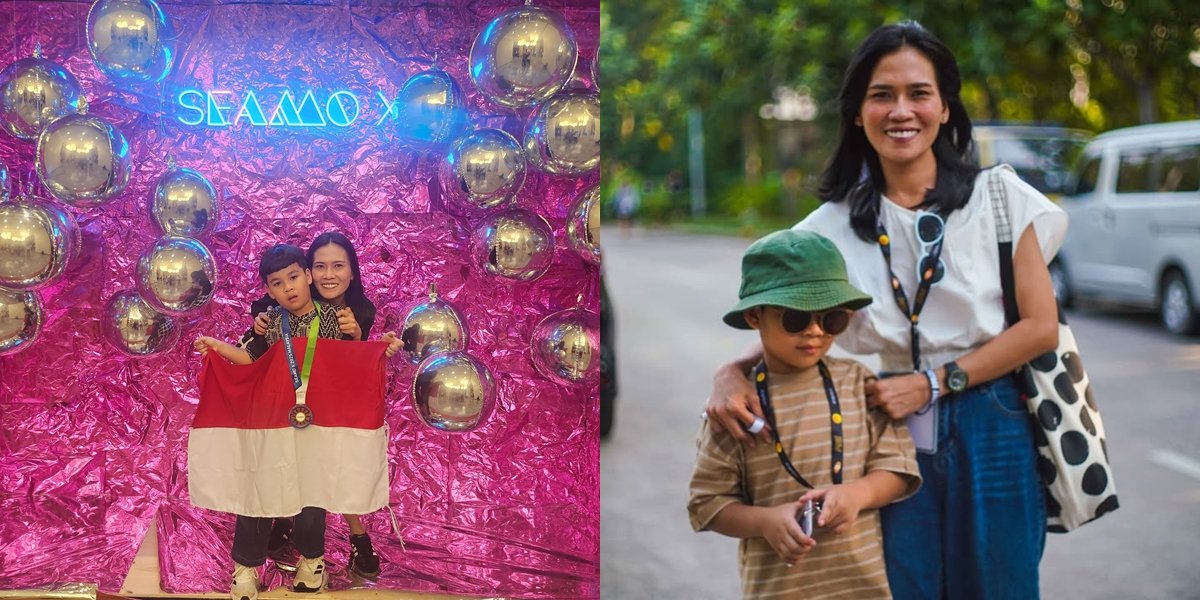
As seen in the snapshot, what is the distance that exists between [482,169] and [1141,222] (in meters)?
8.77

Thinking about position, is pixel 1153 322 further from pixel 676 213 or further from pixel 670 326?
pixel 676 213

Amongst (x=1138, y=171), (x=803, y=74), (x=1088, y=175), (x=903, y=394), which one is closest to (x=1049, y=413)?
(x=903, y=394)

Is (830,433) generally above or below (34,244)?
below

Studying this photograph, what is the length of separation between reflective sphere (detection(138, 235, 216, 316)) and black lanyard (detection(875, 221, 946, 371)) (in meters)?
1.27

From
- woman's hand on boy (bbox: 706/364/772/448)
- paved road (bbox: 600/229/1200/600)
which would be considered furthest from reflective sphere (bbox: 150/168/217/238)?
paved road (bbox: 600/229/1200/600)

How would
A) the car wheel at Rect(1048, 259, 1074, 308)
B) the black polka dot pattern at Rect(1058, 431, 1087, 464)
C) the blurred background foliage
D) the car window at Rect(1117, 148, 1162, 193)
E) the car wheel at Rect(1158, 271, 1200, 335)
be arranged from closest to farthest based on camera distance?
the black polka dot pattern at Rect(1058, 431, 1087, 464)
the car wheel at Rect(1158, 271, 1200, 335)
the car window at Rect(1117, 148, 1162, 193)
the car wheel at Rect(1048, 259, 1074, 308)
the blurred background foliage

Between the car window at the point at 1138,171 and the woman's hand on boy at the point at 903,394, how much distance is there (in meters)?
8.12

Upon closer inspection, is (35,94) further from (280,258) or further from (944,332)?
(944,332)

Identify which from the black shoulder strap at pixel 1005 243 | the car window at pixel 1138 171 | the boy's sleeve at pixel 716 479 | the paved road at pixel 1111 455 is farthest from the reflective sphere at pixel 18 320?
the car window at pixel 1138 171

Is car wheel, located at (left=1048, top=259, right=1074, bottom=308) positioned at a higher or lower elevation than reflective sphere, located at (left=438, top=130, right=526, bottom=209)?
lower

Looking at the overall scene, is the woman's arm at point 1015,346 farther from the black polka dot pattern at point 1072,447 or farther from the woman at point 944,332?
the black polka dot pattern at point 1072,447

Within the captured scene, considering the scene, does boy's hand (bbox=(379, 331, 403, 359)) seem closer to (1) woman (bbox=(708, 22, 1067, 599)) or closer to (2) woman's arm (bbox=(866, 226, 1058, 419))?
(1) woman (bbox=(708, 22, 1067, 599))

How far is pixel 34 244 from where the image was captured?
6.82 feet

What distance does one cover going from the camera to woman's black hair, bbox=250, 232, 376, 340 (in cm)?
210
